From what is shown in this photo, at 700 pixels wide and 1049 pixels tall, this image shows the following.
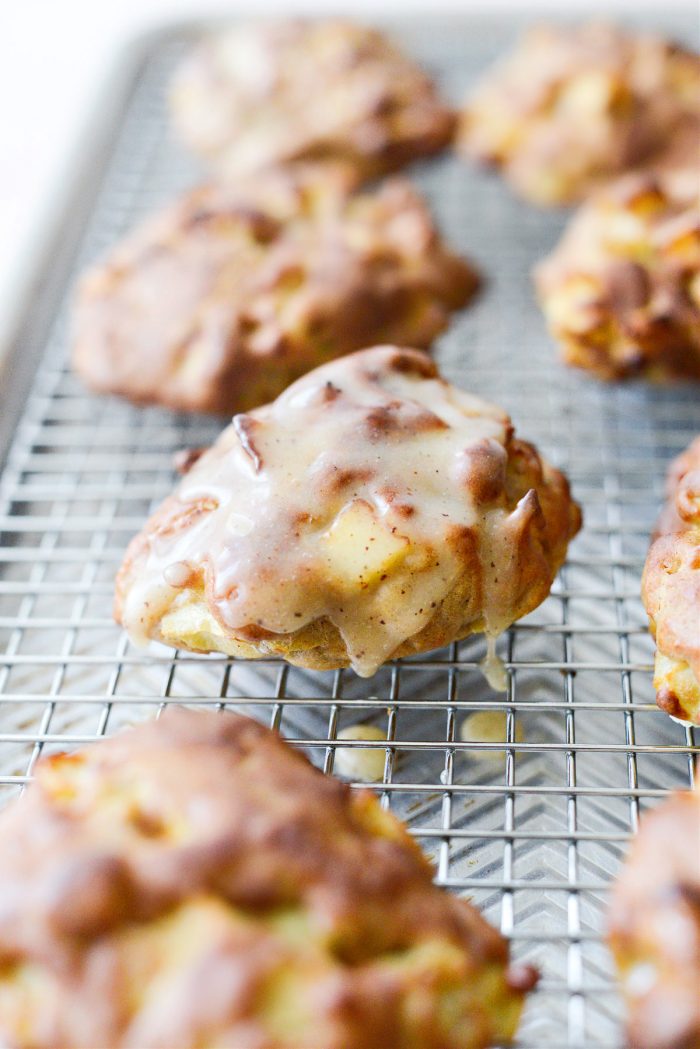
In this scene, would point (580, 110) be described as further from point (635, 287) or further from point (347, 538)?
point (347, 538)

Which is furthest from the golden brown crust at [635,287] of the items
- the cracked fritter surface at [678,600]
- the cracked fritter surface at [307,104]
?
the cracked fritter surface at [307,104]

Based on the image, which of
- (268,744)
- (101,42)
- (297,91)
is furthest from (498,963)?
(101,42)

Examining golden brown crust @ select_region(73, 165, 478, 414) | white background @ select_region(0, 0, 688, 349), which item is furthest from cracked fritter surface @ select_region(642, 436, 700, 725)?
white background @ select_region(0, 0, 688, 349)

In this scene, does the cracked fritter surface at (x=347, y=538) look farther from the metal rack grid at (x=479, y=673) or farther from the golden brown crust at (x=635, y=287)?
the golden brown crust at (x=635, y=287)

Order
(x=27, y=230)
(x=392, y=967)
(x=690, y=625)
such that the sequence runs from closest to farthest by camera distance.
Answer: (x=392, y=967) < (x=690, y=625) < (x=27, y=230)

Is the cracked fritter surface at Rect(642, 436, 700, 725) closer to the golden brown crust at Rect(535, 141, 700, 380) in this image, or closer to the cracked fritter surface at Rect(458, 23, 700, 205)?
the golden brown crust at Rect(535, 141, 700, 380)

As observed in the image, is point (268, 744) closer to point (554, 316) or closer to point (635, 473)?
point (635, 473)
